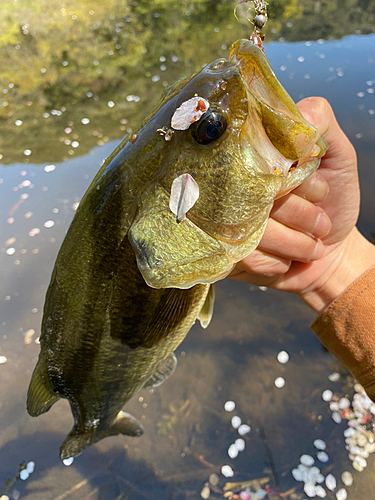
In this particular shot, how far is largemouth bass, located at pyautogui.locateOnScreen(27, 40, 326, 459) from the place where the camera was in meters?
1.10

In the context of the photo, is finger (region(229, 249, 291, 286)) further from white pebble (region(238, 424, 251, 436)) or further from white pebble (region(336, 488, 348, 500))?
white pebble (region(336, 488, 348, 500))

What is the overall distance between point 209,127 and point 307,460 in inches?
113

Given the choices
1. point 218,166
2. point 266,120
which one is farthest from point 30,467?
point 266,120

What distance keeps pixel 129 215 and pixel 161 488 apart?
2.57 metres

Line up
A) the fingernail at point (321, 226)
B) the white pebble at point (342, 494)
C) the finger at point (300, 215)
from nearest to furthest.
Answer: the finger at point (300, 215), the fingernail at point (321, 226), the white pebble at point (342, 494)

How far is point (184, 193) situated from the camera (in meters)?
1.13

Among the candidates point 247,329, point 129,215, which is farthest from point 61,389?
point 247,329

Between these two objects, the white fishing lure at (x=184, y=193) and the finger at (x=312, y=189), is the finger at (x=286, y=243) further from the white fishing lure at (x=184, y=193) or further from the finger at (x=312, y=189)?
the white fishing lure at (x=184, y=193)

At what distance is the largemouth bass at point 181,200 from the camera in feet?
3.60

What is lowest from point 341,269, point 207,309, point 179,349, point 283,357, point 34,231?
point 34,231

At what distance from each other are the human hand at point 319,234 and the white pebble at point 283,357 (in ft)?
4.45

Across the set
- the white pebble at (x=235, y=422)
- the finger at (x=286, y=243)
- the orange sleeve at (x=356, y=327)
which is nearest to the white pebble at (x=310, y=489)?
the white pebble at (x=235, y=422)

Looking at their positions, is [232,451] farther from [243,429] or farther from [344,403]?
[344,403]

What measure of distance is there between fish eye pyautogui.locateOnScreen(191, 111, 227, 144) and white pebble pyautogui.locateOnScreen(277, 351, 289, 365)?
2795 millimetres
